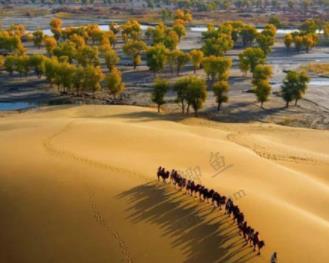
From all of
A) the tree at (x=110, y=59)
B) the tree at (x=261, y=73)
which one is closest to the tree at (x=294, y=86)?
the tree at (x=261, y=73)

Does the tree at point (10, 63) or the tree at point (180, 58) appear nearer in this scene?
the tree at point (10, 63)

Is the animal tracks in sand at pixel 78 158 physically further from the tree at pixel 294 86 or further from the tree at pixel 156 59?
the tree at pixel 156 59

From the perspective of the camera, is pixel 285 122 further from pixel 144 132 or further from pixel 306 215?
pixel 306 215

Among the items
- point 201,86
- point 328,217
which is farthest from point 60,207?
point 201,86

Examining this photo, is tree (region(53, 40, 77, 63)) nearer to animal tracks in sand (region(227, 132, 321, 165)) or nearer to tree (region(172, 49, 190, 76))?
tree (region(172, 49, 190, 76))

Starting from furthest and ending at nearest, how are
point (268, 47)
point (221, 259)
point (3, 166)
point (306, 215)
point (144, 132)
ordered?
point (268, 47) → point (144, 132) → point (3, 166) → point (306, 215) → point (221, 259)

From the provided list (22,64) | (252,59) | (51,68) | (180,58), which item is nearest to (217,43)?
(180,58)

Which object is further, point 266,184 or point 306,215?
point 266,184
